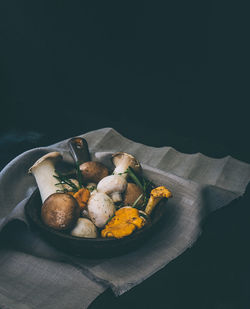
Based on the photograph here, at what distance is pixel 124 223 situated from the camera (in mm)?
969

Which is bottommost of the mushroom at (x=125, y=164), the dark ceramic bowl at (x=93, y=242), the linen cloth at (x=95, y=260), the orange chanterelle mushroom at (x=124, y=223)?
the linen cloth at (x=95, y=260)

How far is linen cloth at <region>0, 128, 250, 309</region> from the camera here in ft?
3.05

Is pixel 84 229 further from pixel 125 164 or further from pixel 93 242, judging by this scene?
pixel 125 164

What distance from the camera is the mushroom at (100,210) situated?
1.01 m

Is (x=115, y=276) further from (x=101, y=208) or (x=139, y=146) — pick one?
(x=139, y=146)

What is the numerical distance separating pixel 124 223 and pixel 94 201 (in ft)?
0.40

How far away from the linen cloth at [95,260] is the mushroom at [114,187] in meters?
0.18

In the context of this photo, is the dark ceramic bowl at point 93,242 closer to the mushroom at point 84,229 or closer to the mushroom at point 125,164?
the mushroom at point 84,229

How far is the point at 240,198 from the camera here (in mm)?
1282

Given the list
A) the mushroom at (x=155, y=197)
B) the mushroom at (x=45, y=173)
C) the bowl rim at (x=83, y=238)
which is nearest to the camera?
the bowl rim at (x=83, y=238)

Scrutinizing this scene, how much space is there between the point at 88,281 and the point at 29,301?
0.16 metres

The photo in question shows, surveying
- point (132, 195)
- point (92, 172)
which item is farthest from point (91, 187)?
point (132, 195)

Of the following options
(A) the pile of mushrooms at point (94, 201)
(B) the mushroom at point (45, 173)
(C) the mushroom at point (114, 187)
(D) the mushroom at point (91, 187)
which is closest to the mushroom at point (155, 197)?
(A) the pile of mushrooms at point (94, 201)

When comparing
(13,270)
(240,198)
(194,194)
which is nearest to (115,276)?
(13,270)
